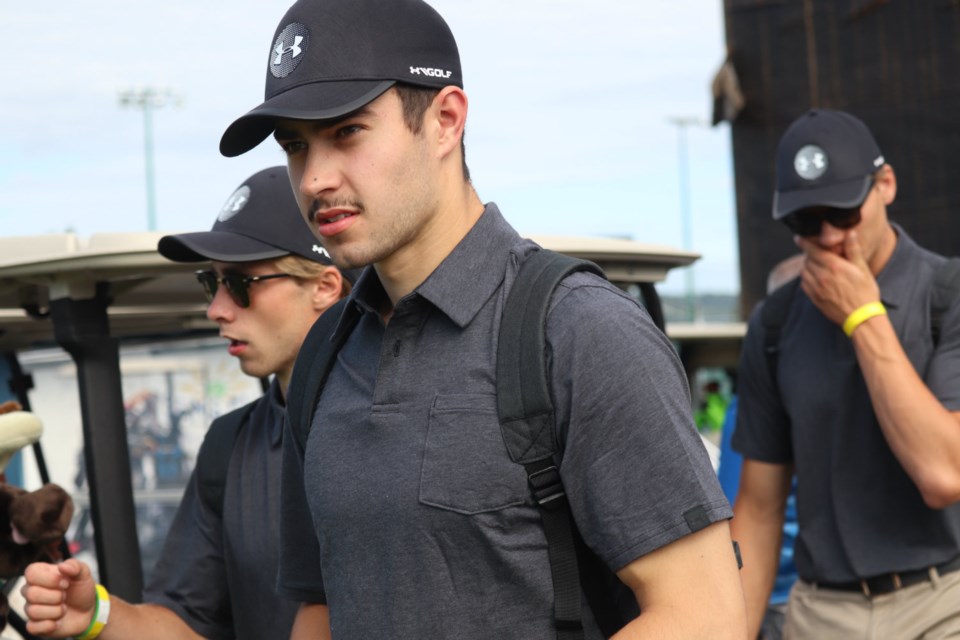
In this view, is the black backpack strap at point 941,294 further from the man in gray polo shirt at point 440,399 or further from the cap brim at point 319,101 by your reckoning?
the cap brim at point 319,101

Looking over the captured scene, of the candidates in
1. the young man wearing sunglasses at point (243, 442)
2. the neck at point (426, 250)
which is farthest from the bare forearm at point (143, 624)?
the neck at point (426, 250)

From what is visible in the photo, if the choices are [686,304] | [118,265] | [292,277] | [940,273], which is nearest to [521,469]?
[292,277]

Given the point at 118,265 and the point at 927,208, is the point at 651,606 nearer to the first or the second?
the point at 118,265

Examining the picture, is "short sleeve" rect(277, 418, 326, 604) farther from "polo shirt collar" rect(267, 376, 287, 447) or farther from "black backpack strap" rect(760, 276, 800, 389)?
"black backpack strap" rect(760, 276, 800, 389)

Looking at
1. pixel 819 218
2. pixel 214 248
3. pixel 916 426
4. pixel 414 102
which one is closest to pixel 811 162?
pixel 819 218

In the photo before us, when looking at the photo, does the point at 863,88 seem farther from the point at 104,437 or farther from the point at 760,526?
A: the point at 104,437

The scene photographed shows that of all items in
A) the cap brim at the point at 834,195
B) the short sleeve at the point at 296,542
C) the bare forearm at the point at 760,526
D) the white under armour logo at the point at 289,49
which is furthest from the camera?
the bare forearm at the point at 760,526

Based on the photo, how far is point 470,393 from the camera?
1.89 m

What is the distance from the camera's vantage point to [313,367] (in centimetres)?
224

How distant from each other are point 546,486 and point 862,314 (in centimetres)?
209

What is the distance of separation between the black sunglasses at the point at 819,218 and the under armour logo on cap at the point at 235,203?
1541 millimetres

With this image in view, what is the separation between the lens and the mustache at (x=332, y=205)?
6.63 feet

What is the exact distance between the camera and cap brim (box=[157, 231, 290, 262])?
322 cm

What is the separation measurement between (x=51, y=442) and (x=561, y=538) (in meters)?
5.05
